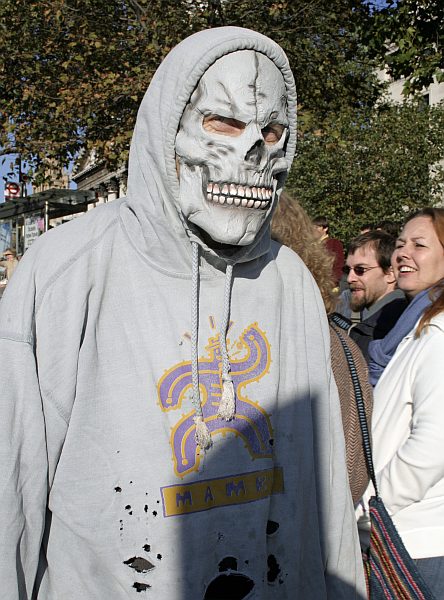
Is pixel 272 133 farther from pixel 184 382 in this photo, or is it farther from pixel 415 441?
pixel 415 441

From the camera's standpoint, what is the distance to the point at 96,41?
33.8 ft

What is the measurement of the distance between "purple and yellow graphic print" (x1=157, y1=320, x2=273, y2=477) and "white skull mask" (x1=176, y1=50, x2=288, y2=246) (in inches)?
10.2

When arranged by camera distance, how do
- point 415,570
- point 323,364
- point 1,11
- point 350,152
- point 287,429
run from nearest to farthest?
point 287,429, point 323,364, point 415,570, point 1,11, point 350,152

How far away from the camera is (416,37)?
28.0 feet

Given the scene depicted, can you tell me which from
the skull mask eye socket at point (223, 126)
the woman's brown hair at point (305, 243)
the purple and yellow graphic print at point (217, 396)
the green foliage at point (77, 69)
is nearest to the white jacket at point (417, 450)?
the woman's brown hair at point (305, 243)

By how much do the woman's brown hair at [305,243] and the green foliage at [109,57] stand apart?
25.0ft

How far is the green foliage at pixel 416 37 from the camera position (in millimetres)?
8414

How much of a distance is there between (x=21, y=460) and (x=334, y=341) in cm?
114

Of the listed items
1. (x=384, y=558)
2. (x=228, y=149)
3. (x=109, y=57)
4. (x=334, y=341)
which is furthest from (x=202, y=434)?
(x=109, y=57)

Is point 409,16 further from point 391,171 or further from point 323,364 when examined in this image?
point 391,171

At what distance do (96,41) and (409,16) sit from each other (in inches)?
169

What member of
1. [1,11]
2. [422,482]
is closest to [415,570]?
[422,482]

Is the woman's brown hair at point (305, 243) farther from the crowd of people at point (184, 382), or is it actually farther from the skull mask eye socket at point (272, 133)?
the skull mask eye socket at point (272, 133)

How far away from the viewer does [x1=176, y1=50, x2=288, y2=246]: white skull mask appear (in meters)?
1.71
